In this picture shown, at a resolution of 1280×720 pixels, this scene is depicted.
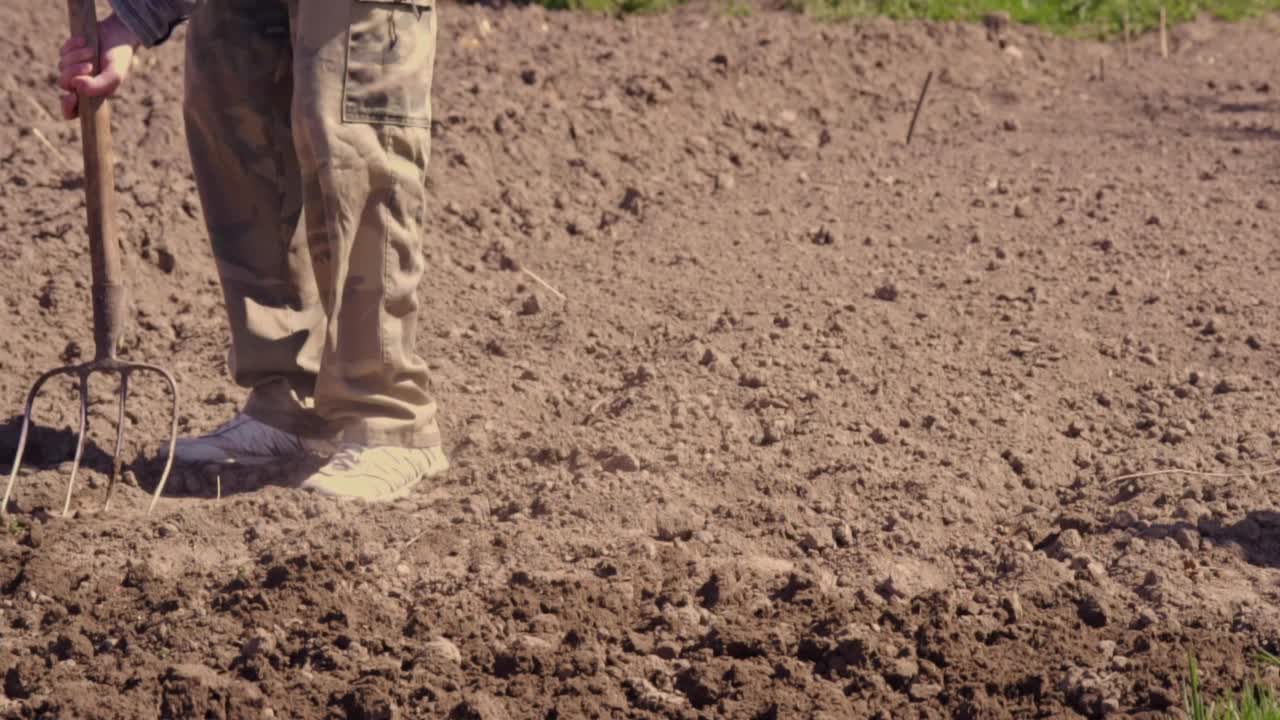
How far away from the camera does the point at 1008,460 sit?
363 centimetres

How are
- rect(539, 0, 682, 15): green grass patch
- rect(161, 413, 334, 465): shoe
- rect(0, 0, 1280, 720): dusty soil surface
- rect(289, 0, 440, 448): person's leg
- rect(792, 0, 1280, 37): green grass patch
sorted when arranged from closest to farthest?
rect(0, 0, 1280, 720): dusty soil surface < rect(289, 0, 440, 448): person's leg < rect(161, 413, 334, 465): shoe < rect(539, 0, 682, 15): green grass patch < rect(792, 0, 1280, 37): green grass patch

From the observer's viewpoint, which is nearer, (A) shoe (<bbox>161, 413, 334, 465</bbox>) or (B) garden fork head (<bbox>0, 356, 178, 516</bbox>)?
(B) garden fork head (<bbox>0, 356, 178, 516</bbox>)

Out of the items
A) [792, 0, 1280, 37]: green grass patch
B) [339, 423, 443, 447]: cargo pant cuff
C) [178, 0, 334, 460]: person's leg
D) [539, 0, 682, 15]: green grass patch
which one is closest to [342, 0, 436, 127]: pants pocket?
[178, 0, 334, 460]: person's leg

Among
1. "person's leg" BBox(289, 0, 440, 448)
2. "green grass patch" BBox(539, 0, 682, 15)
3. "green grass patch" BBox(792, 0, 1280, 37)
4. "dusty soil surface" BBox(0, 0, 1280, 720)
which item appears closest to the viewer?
"dusty soil surface" BBox(0, 0, 1280, 720)

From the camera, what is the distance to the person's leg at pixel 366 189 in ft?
10.2

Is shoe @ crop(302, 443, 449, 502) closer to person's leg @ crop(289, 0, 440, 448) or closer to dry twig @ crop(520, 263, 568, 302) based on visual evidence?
person's leg @ crop(289, 0, 440, 448)

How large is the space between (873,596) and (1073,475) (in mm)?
820

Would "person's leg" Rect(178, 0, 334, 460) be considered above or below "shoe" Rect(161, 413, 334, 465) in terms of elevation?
above

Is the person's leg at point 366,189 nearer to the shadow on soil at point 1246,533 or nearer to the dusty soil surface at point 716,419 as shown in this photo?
the dusty soil surface at point 716,419

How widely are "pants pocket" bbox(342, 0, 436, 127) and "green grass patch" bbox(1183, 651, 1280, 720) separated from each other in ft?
6.14

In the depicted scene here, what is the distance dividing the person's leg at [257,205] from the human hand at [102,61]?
165mm

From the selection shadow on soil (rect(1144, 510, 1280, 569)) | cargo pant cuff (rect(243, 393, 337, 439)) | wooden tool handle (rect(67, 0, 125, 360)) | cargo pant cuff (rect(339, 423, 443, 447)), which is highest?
wooden tool handle (rect(67, 0, 125, 360))

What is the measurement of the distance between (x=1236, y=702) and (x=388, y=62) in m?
2.02

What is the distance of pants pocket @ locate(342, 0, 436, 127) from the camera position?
10.2 ft
